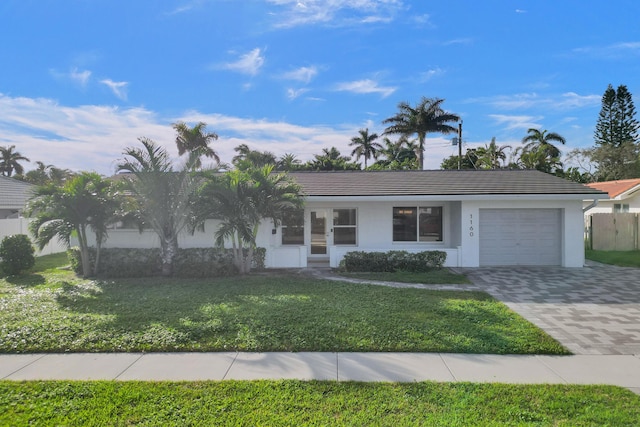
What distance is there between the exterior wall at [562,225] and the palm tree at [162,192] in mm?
9422

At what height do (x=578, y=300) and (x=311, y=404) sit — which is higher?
(x=578, y=300)

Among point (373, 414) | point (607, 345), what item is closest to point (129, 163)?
point (373, 414)

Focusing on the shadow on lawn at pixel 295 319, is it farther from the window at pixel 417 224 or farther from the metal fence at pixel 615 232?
the metal fence at pixel 615 232

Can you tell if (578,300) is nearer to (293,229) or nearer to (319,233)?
(319,233)

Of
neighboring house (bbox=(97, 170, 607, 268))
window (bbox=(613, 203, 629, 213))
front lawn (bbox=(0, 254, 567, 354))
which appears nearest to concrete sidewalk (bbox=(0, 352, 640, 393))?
front lawn (bbox=(0, 254, 567, 354))

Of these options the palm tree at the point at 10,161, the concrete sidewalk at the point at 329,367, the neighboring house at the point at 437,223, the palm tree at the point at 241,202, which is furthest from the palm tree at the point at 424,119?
the palm tree at the point at 10,161

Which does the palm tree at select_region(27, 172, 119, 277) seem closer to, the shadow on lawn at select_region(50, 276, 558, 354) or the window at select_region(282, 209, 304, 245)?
the shadow on lawn at select_region(50, 276, 558, 354)

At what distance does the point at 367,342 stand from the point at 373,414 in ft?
6.17

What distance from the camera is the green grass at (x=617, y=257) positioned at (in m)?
13.4

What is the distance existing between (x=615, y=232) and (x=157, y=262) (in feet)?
65.4

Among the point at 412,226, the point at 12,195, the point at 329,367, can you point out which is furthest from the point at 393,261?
the point at 12,195

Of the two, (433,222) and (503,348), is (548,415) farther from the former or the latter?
(433,222)

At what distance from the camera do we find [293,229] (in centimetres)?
1428

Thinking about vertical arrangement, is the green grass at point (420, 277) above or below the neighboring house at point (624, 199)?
below
